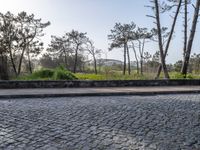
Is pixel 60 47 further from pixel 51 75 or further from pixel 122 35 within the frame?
pixel 51 75

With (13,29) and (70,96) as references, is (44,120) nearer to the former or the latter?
(70,96)

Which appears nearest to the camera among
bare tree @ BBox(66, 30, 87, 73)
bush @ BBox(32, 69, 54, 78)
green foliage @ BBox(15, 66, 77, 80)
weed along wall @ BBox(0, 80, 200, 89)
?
weed along wall @ BBox(0, 80, 200, 89)

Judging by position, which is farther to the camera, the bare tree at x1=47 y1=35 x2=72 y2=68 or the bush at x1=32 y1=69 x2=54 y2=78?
the bare tree at x1=47 y1=35 x2=72 y2=68

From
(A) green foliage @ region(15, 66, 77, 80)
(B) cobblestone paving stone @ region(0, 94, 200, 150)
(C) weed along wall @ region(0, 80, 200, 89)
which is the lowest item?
(B) cobblestone paving stone @ region(0, 94, 200, 150)

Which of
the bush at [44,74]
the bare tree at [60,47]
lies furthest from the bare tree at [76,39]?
the bush at [44,74]

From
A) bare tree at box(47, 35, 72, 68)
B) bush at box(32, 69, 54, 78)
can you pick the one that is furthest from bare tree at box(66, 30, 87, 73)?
bush at box(32, 69, 54, 78)

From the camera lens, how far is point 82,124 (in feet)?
16.4

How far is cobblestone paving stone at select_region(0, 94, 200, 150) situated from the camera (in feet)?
12.8

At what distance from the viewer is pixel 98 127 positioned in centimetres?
480

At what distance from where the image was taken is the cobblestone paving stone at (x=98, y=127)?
3.89m

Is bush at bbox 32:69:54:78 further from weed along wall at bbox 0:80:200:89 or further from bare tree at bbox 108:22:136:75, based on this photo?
bare tree at bbox 108:22:136:75

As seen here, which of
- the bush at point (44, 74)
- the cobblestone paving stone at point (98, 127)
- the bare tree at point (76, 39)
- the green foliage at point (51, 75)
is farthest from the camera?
the bare tree at point (76, 39)

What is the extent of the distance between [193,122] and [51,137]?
311 centimetres

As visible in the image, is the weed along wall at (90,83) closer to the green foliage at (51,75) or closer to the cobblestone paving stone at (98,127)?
the green foliage at (51,75)
